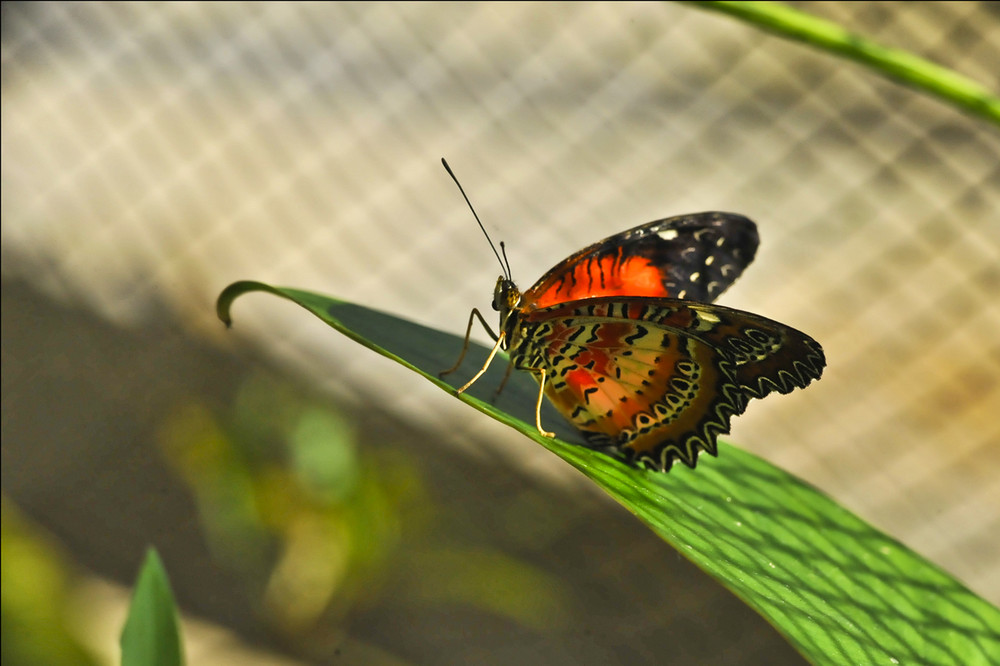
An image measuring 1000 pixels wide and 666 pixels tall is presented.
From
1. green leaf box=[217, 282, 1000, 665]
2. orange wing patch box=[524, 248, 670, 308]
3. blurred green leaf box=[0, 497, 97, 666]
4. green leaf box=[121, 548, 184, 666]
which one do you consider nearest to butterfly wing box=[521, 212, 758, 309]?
orange wing patch box=[524, 248, 670, 308]

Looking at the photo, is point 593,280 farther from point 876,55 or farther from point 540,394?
point 876,55

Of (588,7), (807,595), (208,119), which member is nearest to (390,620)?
(807,595)

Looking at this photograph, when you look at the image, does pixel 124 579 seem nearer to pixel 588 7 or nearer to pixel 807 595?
pixel 807 595

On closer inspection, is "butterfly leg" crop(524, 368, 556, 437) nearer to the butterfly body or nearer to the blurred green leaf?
the butterfly body

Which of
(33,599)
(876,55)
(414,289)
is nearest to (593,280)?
(876,55)

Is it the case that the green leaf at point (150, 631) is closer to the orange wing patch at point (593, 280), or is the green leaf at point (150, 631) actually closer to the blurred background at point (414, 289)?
the orange wing patch at point (593, 280)
